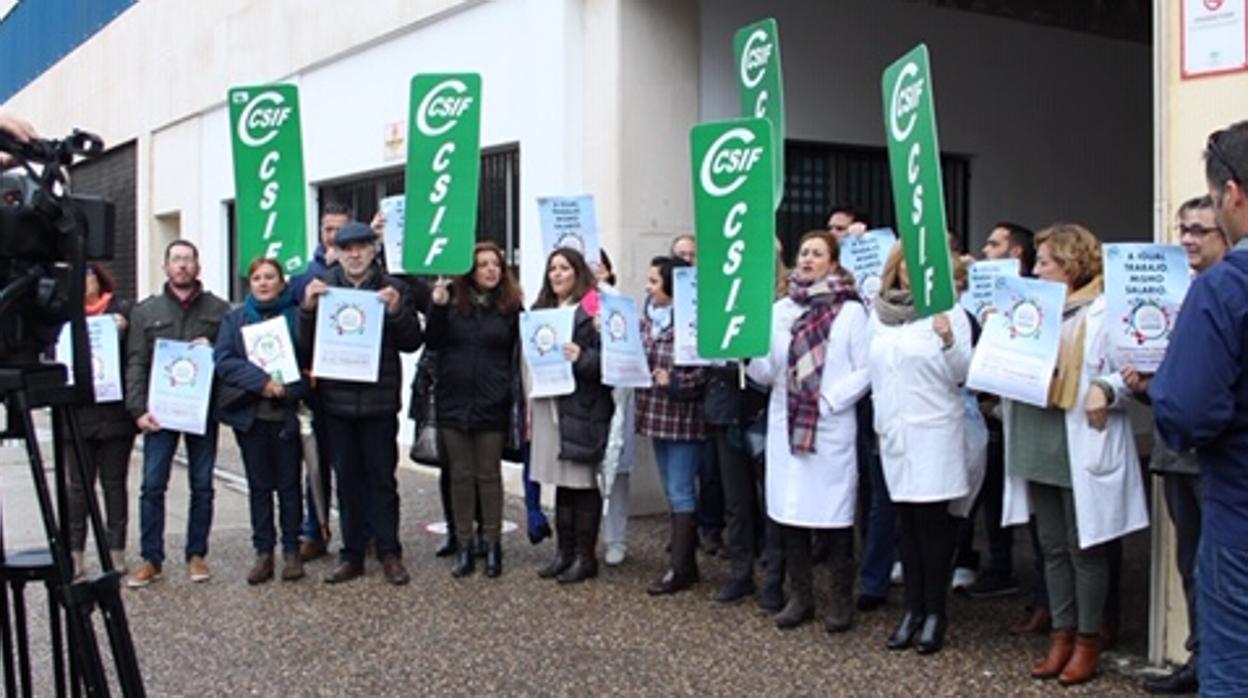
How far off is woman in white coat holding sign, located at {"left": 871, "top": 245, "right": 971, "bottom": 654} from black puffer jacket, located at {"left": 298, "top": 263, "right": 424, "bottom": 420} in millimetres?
2586

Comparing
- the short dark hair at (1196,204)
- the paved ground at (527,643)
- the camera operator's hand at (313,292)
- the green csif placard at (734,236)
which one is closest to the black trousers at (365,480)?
the paved ground at (527,643)

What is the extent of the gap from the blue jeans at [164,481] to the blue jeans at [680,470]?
8.00 feet

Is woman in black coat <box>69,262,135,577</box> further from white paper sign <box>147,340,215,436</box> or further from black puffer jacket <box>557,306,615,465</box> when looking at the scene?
black puffer jacket <box>557,306,615,465</box>

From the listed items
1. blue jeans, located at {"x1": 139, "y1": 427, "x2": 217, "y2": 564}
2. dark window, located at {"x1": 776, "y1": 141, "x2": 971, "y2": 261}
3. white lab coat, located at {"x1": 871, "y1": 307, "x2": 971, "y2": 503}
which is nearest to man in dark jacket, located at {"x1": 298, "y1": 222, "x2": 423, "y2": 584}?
blue jeans, located at {"x1": 139, "y1": 427, "x2": 217, "y2": 564}

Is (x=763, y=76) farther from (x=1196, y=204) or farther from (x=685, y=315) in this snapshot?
(x=1196, y=204)

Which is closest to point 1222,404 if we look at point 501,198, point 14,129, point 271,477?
point 14,129

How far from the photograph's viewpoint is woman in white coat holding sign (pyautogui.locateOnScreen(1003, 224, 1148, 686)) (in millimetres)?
5004

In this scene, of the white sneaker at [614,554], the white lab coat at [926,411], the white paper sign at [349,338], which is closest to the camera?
the white lab coat at [926,411]

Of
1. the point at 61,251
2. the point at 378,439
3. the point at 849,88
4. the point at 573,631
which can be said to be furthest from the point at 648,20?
the point at 61,251

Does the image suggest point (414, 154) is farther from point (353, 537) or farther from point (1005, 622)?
point (1005, 622)

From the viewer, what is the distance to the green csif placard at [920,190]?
494 centimetres

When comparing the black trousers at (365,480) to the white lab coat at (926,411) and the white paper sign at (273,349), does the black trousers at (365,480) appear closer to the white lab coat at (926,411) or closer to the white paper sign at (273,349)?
the white paper sign at (273,349)

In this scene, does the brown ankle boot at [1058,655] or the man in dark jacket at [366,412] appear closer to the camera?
the brown ankle boot at [1058,655]

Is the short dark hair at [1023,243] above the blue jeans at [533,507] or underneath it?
above
